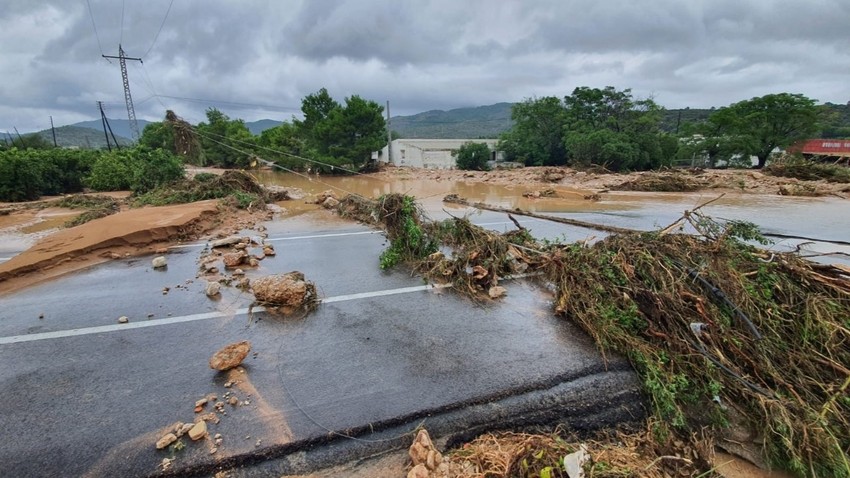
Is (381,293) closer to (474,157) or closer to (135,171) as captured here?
(135,171)

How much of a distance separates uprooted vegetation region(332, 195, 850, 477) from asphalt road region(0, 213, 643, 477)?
11.0 inches

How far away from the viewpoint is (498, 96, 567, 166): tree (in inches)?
1236

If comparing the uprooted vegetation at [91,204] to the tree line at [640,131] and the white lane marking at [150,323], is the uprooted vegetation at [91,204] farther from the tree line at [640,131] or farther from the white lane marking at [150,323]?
the tree line at [640,131]

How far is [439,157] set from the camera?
41000 millimetres

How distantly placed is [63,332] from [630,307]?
5.36 meters

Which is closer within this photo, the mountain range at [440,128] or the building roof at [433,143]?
the building roof at [433,143]

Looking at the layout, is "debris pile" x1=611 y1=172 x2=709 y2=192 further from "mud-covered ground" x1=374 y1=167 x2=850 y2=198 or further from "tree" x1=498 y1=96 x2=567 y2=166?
"tree" x1=498 y1=96 x2=567 y2=166

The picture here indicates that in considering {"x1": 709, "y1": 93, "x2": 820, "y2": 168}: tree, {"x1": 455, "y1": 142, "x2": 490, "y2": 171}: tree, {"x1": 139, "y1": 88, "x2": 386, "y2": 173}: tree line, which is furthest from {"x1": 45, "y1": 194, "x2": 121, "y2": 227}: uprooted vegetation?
{"x1": 709, "y1": 93, "x2": 820, "y2": 168}: tree

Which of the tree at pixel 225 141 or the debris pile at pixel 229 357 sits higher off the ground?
the tree at pixel 225 141

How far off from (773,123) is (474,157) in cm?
2110

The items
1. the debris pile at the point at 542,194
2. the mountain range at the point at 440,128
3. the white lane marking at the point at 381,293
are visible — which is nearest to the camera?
the white lane marking at the point at 381,293

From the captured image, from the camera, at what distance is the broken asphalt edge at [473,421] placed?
2.19 metres

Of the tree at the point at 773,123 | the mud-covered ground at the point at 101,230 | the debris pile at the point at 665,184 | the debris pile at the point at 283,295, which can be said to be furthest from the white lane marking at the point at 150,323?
the tree at the point at 773,123

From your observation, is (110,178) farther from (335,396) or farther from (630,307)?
(630,307)
